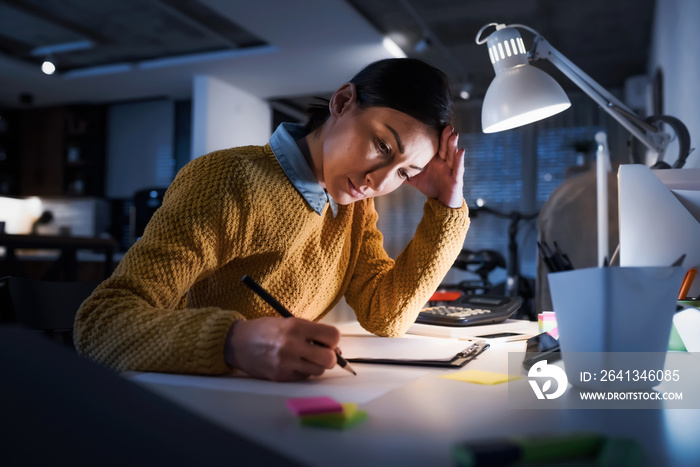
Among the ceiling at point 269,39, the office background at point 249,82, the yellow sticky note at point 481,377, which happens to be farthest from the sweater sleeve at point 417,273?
the ceiling at point 269,39

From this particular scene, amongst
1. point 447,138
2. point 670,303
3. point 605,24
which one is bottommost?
point 670,303

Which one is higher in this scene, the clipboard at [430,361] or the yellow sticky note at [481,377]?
the yellow sticky note at [481,377]

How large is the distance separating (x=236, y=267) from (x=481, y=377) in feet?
1.55

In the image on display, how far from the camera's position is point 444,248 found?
102 cm

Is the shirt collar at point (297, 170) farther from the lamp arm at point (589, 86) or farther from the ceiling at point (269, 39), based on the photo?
the ceiling at point (269, 39)

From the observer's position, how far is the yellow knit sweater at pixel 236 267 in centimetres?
59

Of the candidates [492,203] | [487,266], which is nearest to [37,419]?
[487,266]

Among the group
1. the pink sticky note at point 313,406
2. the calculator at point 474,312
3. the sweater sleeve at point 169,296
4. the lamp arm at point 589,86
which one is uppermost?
the lamp arm at point 589,86

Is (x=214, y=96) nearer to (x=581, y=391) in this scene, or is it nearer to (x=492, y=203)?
(x=492, y=203)

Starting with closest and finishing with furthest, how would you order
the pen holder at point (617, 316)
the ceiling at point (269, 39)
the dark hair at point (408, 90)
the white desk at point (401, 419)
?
the white desk at point (401, 419) < the pen holder at point (617, 316) < the dark hair at point (408, 90) < the ceiling at point (269, 39)

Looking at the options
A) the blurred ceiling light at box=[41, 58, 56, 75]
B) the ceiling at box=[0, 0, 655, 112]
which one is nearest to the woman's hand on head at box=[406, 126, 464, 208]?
the ceiling at box=[0, 0, 655, 112]

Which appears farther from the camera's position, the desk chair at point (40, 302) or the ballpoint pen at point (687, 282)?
the desk chair at point (40, 302)

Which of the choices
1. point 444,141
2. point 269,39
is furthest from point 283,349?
point 269,39

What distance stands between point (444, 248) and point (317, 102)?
0.37 m
